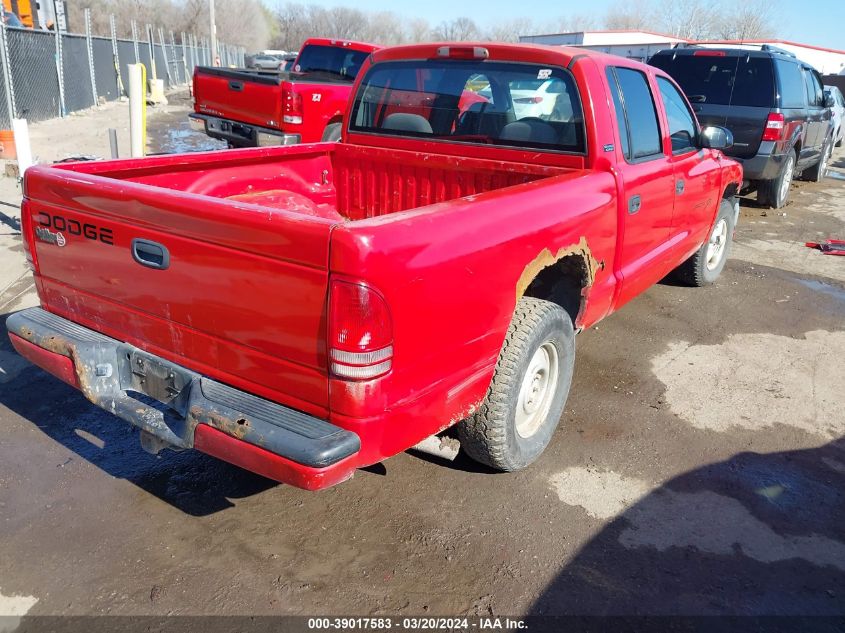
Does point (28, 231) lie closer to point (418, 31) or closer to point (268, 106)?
point (268, 106)

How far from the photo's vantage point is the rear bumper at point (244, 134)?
9.09 meters

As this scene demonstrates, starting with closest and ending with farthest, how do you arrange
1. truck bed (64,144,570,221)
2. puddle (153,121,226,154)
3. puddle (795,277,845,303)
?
truck bed (64,144,570,221), puddle (795,277,845,303), puddle (153,121,226,154)

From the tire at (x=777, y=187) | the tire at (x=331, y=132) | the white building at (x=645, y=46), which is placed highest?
the white building at (x=645, y=46)

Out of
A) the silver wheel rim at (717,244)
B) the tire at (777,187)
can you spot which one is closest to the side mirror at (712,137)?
the silver wheel rim at (717,244)

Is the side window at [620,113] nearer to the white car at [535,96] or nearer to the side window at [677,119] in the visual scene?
the white car at [535,96]

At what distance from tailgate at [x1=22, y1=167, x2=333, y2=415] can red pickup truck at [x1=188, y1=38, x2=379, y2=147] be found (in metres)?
6.25

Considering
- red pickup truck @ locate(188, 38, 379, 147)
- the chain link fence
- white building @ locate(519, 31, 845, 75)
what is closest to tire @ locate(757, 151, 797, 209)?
red pickup truck @ locate(188, 38, 379, 147)

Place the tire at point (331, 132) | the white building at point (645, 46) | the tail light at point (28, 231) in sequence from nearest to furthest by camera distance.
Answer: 1. the tail light at point (28, 231)
2. the tire at point (331, 132)
3. the white building at point (645, 46)

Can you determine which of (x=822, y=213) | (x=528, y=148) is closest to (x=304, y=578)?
(x=528, y=148)

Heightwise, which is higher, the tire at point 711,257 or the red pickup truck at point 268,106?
the red pickup truck at point 268,106

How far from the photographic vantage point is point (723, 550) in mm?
3000

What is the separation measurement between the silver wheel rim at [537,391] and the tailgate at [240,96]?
266 inches

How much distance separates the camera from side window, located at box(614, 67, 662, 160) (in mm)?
4078

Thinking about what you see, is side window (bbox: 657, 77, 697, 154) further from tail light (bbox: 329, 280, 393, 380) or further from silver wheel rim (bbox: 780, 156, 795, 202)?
silver wheel rim (bbox: 780, 156, 795, 202)
